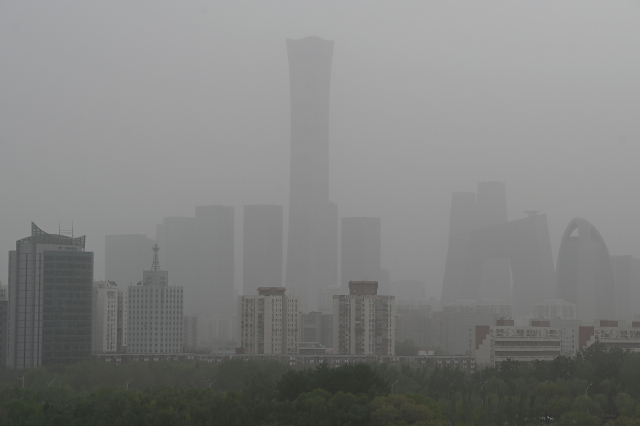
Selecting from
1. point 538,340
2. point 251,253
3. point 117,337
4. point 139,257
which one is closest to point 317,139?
point 251,253

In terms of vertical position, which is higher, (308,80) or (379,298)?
(308,80)

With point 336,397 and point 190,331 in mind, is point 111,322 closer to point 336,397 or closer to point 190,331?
point 190,331

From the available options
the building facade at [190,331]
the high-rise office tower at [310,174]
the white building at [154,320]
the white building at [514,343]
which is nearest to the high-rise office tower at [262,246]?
the high-rise office tower at [310,174]

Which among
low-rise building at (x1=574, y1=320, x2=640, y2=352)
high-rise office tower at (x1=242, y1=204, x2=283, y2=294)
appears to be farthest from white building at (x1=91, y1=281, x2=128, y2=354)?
high-rise office tower at (x1=242, y1=204, x2=283, y2=294)

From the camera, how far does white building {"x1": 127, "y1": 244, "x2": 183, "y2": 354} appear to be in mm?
74125

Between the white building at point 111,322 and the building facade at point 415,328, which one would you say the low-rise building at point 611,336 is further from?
the white building at point 111,322

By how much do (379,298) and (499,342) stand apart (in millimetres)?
8919

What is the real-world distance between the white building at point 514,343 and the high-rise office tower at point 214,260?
6979 centimetres

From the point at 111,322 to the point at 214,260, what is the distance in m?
58.8

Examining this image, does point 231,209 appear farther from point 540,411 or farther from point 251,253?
point 540,411

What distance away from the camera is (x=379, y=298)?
6631 centimetres

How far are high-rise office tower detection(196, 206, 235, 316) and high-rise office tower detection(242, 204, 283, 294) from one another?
239 cm

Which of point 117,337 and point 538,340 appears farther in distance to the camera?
point 117,337

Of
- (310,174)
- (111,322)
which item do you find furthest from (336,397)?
(310,174)
